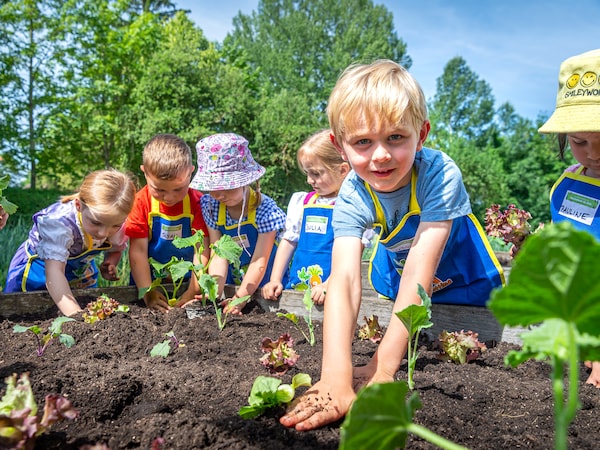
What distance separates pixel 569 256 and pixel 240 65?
1955 cm

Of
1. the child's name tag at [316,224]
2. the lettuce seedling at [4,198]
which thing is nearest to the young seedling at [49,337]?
the lettuce seedling at [4,198]

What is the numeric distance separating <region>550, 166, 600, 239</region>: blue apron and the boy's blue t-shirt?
2.17 ft

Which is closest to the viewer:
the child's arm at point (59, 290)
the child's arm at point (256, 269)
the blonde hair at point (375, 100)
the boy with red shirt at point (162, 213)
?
the blonde hair at point (375, 100)

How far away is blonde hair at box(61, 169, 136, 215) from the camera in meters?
3.35

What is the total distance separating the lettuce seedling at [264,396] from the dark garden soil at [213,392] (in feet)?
0.10

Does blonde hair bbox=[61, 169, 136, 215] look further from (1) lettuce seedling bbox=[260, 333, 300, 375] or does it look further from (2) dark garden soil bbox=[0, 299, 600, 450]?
(1) lettuce seedling bbox=[260, 333, 300, 375]

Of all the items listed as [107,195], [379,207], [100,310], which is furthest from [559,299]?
[107,195]

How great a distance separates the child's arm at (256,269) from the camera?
137 inches

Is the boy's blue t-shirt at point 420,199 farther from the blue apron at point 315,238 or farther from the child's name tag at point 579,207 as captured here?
the blue apron at point 315,238

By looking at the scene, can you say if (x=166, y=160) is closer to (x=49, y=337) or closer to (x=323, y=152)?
(x=323, y=152)

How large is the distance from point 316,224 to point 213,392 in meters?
→ 2.23

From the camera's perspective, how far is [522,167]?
1453 cm

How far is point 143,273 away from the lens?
12.6ft

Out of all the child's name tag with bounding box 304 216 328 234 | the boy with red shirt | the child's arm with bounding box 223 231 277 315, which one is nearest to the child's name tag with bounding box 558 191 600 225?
the child's name tag with bounding box 304 216 328 234
